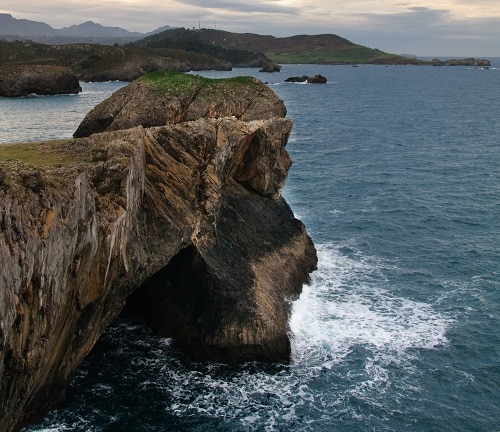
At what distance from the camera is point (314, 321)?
115ft

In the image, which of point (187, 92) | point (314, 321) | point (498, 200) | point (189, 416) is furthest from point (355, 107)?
point (189, 416)

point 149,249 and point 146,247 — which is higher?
point 146,247

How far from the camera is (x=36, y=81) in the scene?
125 m

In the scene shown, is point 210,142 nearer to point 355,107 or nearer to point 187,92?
point 187,92

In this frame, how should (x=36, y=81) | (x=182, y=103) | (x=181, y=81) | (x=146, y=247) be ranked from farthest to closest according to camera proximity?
(x=36, y=81) < (x=181, y=81) < (x=182, y=103) < (x=146, y=247)

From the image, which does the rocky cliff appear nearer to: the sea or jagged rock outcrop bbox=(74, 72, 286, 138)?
the sea

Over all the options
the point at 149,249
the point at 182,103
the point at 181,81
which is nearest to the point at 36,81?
the point at 181,81

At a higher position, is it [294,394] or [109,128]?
[109,128]

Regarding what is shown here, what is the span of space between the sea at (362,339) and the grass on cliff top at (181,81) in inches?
570

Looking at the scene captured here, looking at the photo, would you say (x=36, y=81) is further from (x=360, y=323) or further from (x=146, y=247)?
(x=360, y=323)

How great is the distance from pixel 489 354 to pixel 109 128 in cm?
3066

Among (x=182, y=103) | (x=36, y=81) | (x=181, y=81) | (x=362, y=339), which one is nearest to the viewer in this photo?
(x=362, y=339)

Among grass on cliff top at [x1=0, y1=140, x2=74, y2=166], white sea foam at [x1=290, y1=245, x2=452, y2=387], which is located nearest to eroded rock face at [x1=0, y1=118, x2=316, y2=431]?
grass on cliff top at [x1=0, y1=140, x2=74, y2=166]

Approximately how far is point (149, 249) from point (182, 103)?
1817 centimetres
